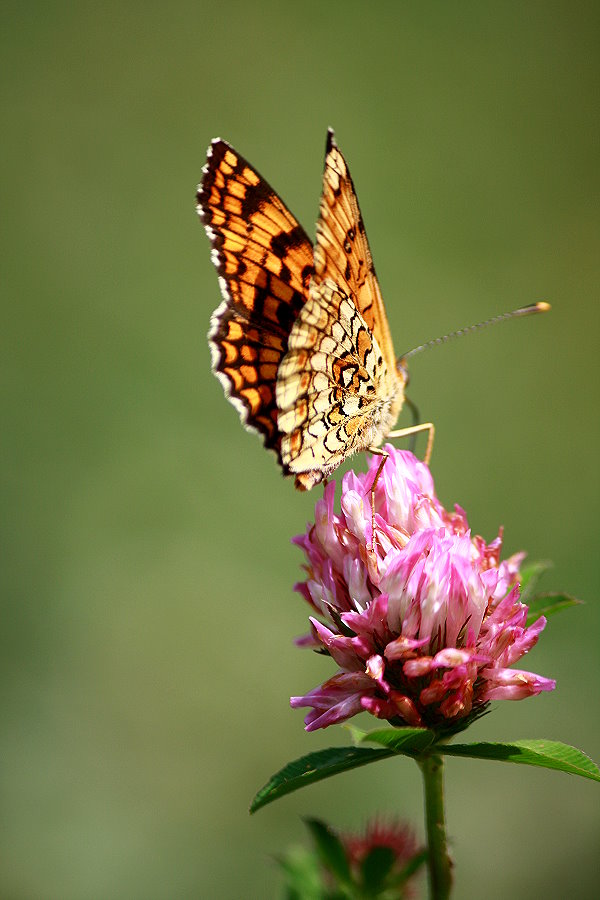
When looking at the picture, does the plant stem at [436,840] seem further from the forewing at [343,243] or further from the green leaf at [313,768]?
the forewing at [343,243]

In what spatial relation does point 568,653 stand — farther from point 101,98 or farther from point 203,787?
point 101,98

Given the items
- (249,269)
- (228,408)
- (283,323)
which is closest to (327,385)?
(283,323)

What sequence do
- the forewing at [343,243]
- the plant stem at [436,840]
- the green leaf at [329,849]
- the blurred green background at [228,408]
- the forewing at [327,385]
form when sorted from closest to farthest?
the plant stem at [436,840]
the green leaf at [329,849]
the forewing at [343,243]
the forewing at [327,385]
the blurred green background at [228,408]

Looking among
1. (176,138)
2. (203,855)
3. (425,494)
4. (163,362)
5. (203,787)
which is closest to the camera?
(425,494)

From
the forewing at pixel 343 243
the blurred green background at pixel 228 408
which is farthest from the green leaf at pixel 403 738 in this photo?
the blurred green background at pixel 228 408

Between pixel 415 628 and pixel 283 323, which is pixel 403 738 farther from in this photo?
pixel 283 323

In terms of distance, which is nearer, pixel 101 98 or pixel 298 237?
pixel 298 237

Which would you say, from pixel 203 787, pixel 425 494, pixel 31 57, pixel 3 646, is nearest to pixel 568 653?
pixel 203 787
